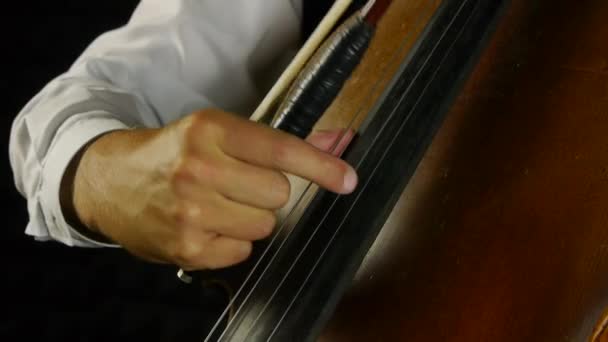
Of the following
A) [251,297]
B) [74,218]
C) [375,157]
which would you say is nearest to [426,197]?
[375,157]

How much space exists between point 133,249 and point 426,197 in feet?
0.76

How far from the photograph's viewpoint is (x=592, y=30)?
534 mm

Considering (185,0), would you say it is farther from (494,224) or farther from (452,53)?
(494,224)

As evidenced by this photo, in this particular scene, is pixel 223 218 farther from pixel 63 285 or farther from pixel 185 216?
pixel 63 285

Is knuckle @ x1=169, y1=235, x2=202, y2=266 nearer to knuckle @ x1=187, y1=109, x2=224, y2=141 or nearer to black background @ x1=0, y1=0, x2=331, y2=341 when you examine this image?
knuckle @ x1=187, y1=109, x2=224, y2=141

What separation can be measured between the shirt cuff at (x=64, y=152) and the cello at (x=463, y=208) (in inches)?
7.7

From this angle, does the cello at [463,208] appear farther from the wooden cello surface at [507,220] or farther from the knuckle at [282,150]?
the knuckle at [282,150]

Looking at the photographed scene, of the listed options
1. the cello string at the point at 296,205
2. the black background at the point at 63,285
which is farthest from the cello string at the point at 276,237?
the black background at the point at 63,285

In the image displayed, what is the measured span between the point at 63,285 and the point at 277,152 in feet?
2.00

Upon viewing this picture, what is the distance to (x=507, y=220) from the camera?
441 millimetres

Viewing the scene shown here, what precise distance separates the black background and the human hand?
1.35ft

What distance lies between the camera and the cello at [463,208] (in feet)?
1.35

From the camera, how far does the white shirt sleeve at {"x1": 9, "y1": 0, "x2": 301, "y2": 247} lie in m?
0.57

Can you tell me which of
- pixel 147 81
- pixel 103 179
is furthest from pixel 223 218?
pixel 147 81
